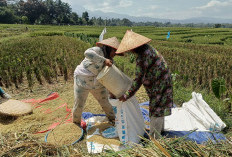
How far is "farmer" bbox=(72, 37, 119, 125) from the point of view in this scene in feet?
7.40

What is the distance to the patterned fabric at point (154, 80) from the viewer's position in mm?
2027

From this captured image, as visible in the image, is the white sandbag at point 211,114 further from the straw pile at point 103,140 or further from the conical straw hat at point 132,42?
the conical straw hat at point 132,42

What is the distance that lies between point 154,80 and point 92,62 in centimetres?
83

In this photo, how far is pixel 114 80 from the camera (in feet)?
7.36

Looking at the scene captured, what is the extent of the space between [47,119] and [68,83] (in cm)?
198

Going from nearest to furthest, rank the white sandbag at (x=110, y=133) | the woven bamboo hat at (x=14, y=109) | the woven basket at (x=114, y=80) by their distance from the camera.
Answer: the woven basket at (x=114, y=80)
the white sandbag at (x=110, y=133)
the woven bamboo hat at (x=14, y=109)

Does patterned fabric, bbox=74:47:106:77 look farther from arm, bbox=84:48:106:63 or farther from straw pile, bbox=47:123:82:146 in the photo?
straw pile, bbox=47:123:82:146

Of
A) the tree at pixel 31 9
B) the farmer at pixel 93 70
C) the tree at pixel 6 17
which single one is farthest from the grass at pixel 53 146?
the tree at pixel 31 9

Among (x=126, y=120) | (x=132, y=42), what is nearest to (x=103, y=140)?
(x=126, y=120)

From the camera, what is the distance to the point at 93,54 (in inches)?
87.2

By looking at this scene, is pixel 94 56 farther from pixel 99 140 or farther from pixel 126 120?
pixel 99 140

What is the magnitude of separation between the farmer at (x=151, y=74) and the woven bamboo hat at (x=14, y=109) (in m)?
2.01

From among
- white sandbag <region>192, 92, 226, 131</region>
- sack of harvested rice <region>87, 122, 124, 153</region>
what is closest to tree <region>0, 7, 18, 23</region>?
sack of harvested rice <region>87, 122, 124, 153</region>

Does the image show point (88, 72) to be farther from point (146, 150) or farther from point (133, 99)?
point (146, 150)
